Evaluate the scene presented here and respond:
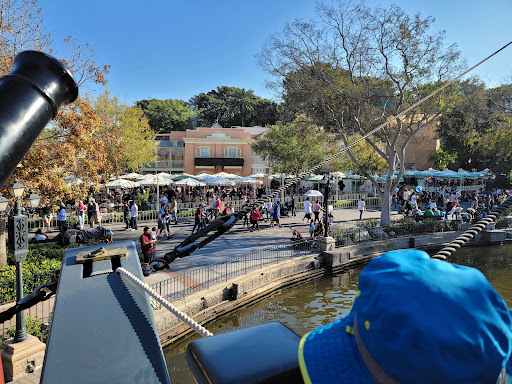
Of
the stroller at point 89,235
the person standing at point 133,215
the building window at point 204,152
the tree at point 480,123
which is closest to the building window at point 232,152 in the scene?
the building window at point 204,152

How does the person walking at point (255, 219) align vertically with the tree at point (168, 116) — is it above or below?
below

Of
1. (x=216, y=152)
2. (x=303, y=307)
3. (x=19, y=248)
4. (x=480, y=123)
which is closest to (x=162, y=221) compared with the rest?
(x=303, y=307)

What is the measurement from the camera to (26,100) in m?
1.58

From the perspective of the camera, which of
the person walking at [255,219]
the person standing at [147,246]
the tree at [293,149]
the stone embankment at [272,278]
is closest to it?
the stone embankment at [272,278]

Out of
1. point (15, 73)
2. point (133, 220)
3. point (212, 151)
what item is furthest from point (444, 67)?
point (212, 151)

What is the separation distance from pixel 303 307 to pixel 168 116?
52542 millimetres

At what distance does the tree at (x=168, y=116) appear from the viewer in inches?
2287

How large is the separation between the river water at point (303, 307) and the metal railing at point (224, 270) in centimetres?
121

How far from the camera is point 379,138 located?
20.5 meters

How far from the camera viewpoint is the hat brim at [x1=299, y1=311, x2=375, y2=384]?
2.55ft

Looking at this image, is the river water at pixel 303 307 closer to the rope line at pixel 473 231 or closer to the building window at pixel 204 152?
the rope line at pixel 473 231

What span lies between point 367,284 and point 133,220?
19246 millimetres

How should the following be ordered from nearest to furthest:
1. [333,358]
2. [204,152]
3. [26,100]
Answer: [333,358] → [26,100] → [204,152]

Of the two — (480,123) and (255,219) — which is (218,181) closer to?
(255,219)
